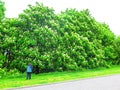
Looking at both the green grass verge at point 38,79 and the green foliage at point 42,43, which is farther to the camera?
the green foliage at point 42,43

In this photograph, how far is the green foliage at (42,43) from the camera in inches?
1458

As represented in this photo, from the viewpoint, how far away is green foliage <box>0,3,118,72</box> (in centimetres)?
3703

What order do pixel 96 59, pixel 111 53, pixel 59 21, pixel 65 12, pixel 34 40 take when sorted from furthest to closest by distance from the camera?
1. pixel 111 53
2. pixel 65 12
3. pixel 96 59
4. pixel 59 21
5. pixel 34 40

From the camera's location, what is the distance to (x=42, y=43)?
3791 cm

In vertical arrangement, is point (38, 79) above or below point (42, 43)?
below

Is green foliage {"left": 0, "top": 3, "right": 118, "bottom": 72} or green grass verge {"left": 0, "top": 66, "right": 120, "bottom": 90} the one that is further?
green foliage {"left": 0, "top": 3, "right": 118, "bottom": 72}

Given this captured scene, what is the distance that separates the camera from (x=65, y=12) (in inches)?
1935

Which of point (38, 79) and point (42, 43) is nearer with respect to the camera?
point (38, 79)

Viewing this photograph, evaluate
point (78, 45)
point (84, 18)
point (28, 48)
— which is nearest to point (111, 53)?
point (84, 18)

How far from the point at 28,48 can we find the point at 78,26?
11.7 metres

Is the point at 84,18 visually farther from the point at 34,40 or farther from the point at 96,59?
the point at 34,40

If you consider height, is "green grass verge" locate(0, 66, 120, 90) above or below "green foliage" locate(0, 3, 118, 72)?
below

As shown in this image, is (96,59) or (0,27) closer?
(0,27)

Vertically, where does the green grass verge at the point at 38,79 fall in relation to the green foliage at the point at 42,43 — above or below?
below
